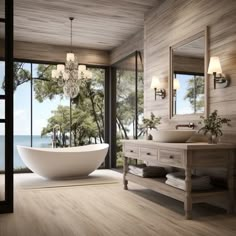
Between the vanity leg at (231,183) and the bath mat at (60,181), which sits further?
the bath mat at (60,181)

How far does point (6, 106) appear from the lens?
3451 mm

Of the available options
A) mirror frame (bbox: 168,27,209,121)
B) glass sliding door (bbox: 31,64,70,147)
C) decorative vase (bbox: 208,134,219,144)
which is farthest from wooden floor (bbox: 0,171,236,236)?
glass sliding door (bbox: 31,64,70,147)

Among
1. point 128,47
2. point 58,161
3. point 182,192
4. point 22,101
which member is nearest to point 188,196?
point 182,192

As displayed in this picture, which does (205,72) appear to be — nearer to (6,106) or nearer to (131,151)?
(131,151)

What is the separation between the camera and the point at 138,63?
20.1 ft

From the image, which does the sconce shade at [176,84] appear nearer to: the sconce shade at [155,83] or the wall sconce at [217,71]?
the sconce shade at [155,83]

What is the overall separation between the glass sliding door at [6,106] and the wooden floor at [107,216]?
33cm

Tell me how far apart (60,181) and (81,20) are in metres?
2.89


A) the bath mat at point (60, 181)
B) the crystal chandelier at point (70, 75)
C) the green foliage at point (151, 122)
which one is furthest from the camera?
the crystal chandelier at point (70, 75)

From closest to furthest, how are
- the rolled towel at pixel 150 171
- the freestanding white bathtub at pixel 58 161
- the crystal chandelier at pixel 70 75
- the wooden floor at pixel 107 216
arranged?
1. the wooden floor at pixel 107 216
2. the rolled towel at pixel 150 171
3. the freestanding white bathtub at pixel 58 161
4. the crystal chandelier at pixel 70 75

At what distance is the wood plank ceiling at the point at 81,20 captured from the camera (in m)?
4.83

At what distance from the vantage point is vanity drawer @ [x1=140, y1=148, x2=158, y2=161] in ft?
12.8

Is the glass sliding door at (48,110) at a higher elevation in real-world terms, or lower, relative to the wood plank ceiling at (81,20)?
lower

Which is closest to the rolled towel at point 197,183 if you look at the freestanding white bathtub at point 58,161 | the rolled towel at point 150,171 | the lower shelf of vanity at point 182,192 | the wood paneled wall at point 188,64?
the lower shelf of vanity at point 182,192
